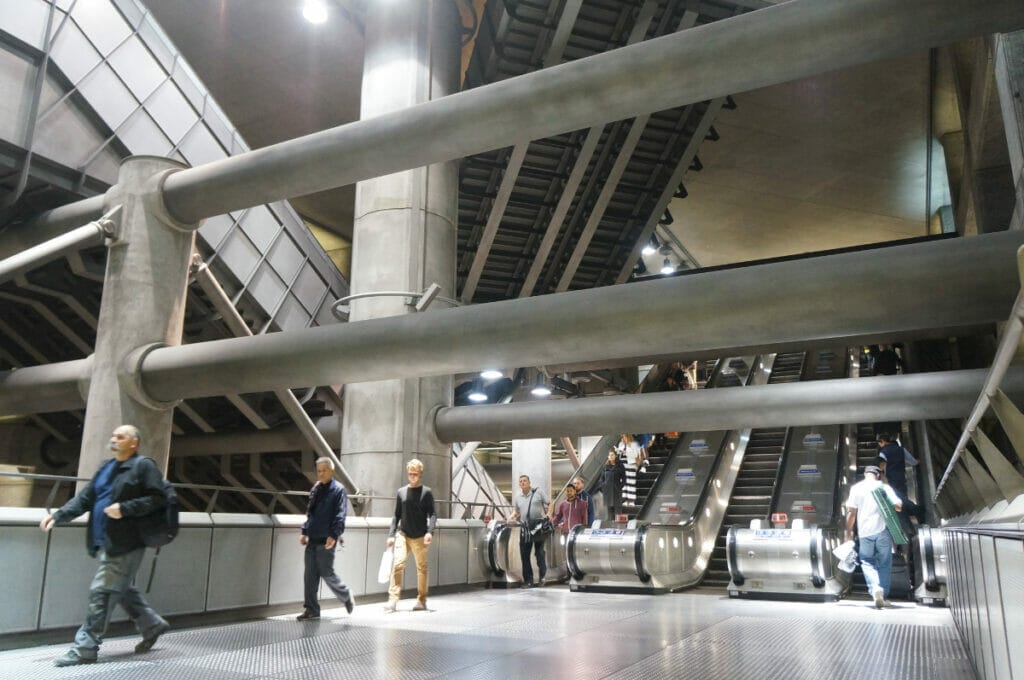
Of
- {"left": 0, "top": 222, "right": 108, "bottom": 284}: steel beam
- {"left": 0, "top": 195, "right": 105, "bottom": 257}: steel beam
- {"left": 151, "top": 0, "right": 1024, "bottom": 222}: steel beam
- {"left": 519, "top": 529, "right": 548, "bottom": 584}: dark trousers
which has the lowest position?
{"left": 519, "top": 529, "right": 548, "bottom": 584}: dark trousers

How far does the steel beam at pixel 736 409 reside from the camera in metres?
8.80

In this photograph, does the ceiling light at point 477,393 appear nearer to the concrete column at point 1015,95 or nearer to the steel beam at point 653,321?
the steel beam at point 653,321

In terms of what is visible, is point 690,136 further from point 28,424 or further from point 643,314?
point 28,424

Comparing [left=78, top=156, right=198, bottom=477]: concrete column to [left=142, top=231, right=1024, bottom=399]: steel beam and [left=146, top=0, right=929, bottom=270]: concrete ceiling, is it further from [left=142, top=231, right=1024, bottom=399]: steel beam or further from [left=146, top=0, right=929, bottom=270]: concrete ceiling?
[left=146, top=0, right=929, bottom=270]: concrete ceiling

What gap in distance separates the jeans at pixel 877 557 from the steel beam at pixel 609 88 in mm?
5467

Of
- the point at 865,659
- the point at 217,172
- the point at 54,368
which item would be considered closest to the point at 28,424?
the point at 54,368

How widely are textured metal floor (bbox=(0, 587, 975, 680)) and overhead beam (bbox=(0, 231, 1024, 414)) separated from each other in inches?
99.8


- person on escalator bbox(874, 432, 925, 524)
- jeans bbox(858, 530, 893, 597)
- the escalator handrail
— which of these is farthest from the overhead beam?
the escalator handrail

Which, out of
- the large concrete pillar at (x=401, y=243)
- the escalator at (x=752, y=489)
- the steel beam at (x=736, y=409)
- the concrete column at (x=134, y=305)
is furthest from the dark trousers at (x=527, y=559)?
the concrete column at (x=134, y=305)

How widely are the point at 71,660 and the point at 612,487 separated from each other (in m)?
10.5

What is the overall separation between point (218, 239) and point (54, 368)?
3.28m

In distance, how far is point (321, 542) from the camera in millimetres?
8180

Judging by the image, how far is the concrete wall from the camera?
5.92 metres

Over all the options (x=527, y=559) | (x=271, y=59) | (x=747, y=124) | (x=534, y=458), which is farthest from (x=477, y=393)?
(x=747, y=124)
